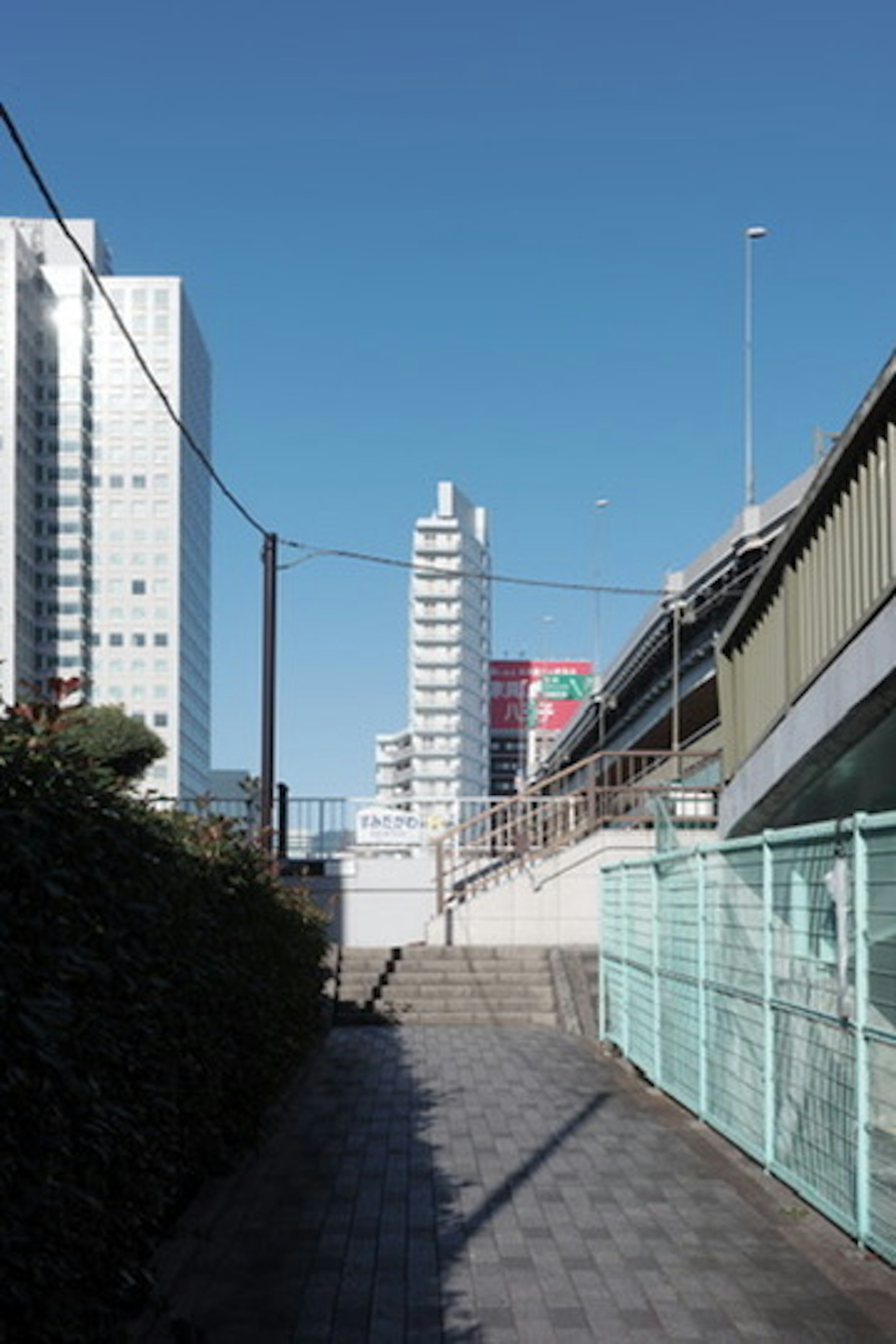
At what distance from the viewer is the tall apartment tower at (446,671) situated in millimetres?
149750

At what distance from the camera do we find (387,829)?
2627 cm

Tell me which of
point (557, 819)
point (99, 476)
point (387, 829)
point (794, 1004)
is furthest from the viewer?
point (99, 476)

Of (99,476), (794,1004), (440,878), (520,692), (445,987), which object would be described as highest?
(99,476)

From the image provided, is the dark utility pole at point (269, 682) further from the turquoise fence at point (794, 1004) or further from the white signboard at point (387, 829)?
the turquoise fence at point (794, 1004)

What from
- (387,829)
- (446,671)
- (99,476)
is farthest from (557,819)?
(99,476)

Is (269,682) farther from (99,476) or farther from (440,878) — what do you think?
(99,476)

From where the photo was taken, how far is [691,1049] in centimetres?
1082

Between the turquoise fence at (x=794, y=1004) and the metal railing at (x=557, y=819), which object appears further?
the metal railing at (x=557, y=819)

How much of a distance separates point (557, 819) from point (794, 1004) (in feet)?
53.4

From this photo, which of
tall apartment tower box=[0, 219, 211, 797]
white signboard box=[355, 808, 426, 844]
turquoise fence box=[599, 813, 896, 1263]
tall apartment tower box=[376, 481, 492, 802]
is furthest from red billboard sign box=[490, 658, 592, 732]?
turquoise fence box=[599, 813, 896, 1263]

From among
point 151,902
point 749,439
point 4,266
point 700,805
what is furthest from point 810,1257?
point 4,266

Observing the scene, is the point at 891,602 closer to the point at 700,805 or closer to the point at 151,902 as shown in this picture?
the point at 151,902

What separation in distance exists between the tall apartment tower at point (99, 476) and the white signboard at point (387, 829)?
116 m

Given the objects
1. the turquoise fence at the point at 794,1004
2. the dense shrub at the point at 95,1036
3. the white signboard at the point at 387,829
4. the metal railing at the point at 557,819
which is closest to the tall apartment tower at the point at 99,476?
the white signboard at the point at 387,829
